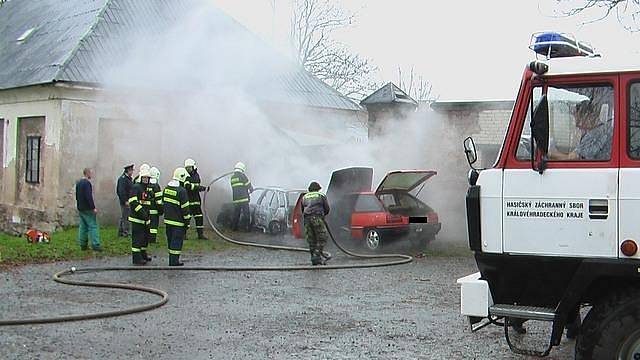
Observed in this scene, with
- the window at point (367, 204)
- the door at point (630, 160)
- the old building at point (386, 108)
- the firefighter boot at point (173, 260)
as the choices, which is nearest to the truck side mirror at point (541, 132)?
the door at point (630, 160)

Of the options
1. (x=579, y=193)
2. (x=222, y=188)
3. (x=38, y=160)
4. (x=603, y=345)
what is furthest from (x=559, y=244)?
(x=38, y=160)

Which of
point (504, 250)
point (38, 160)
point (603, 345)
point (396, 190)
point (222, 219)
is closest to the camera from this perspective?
point (603, 345)

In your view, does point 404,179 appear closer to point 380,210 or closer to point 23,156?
point 380,210

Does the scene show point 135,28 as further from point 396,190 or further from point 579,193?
point 579,193

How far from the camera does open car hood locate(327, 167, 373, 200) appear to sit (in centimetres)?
1612

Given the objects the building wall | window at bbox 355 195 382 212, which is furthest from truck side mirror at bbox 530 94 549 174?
the building wall

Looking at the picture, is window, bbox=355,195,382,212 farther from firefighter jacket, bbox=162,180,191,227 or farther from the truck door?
the truck door

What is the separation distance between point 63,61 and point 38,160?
3.11 meters

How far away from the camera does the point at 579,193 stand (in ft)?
18.9

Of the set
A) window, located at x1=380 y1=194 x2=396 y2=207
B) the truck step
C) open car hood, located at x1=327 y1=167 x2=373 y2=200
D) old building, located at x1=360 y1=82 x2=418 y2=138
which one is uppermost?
old building, located at x1=360 y1=82 x2=418 y2=138

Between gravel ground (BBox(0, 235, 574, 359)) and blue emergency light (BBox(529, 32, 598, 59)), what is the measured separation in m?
2.88

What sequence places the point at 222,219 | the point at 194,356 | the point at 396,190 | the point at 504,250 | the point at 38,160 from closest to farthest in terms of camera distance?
the point at 504,250 < the point at 194,356 < the point at 396,190 < the point at 222,219 < the point at 38,160

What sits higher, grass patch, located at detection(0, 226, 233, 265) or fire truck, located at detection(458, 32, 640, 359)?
fire truck, located at detection(458, 32, 640, 359)

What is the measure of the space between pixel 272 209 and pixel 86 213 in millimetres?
4818
